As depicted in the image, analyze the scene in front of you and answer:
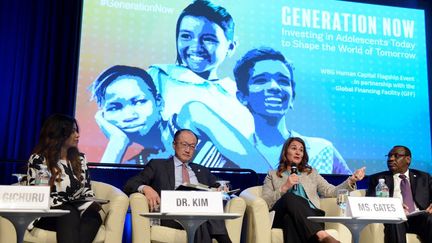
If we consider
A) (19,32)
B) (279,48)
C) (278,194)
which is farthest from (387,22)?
(19,32)

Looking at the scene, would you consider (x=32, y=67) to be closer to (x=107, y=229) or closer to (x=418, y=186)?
(x=107, y=229)

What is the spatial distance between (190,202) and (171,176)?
1.10 metres

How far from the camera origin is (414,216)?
380cm

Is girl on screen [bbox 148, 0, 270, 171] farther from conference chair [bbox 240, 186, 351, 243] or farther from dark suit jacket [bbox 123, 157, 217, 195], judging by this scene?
conference chair [bbox 240, 186, 351, 243]

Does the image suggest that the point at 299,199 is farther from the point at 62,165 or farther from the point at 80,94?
the point at 80,94

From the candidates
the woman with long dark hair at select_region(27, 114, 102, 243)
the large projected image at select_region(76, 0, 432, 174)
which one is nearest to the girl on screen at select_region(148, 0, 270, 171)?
the large projected image at select_region(76, 0, 432, 174)

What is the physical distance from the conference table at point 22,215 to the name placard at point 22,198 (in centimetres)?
4

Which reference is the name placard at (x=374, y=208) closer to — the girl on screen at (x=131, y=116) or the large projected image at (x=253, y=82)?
the large projected image at (x=253, y=82)

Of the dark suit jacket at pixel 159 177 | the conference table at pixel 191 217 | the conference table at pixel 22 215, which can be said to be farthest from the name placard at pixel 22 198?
the dark suit jacket at pixel 159 177

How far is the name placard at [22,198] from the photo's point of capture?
2.47m

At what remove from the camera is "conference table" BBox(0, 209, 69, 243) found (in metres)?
2.41

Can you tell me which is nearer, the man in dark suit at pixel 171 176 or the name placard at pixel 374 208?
the name placard at pixel 374 208

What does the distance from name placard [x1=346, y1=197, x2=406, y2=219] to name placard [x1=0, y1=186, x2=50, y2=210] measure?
1492 millimetres

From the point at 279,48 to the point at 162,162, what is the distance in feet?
6.91
